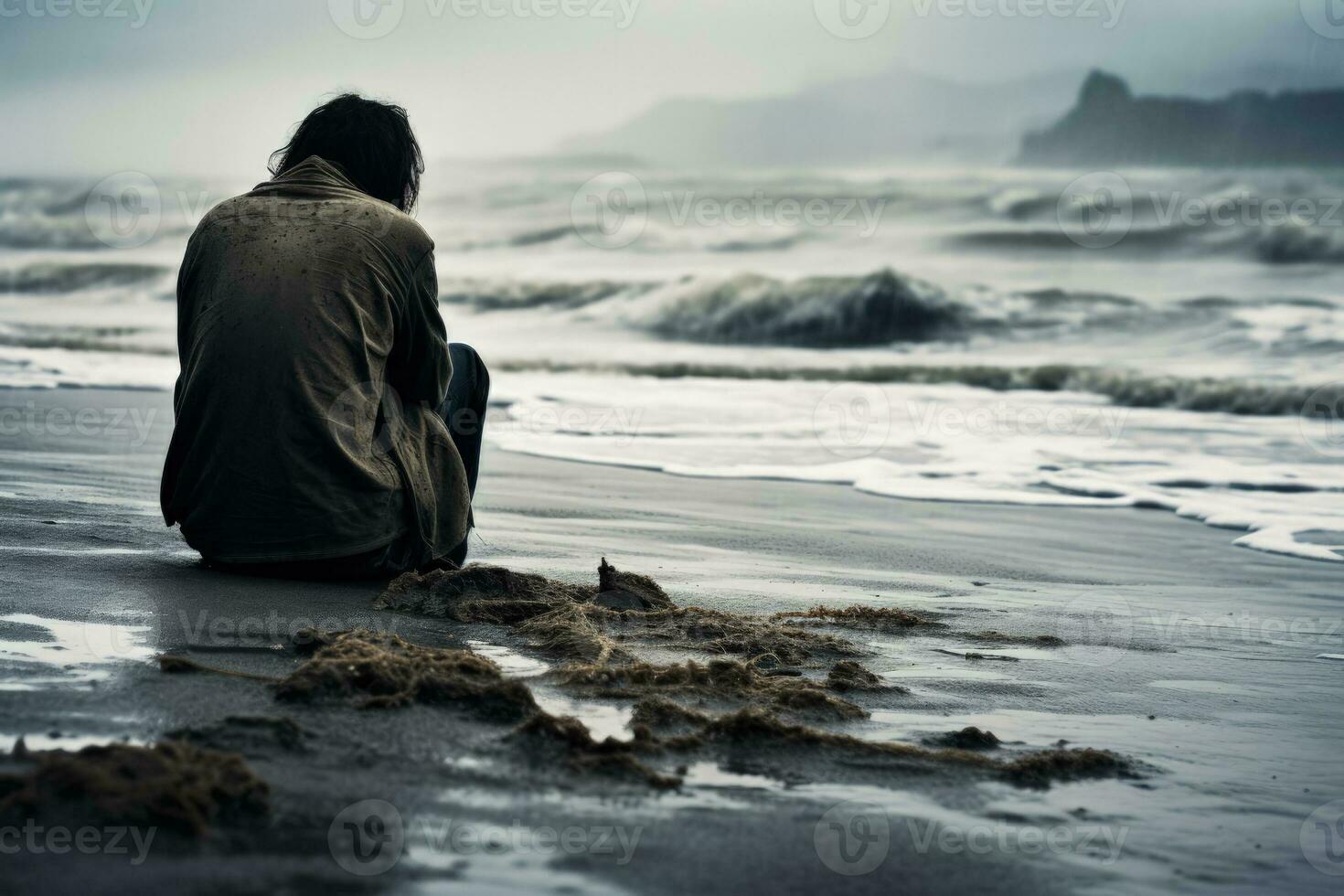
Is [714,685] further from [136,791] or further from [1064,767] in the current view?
[136,791]

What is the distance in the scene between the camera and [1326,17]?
30766 mm

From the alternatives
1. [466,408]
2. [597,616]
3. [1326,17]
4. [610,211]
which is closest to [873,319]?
[610,211]

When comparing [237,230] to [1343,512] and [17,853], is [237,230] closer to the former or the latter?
[17,853]

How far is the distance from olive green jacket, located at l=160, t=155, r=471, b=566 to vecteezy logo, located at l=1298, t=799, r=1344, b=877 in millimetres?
2275

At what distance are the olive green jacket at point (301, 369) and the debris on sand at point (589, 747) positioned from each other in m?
1.29

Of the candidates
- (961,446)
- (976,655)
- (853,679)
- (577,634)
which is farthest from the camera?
(961,446)

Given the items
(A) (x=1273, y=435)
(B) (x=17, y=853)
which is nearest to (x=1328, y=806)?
(B) (x=17, y=853)

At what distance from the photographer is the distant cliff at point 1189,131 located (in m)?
29.1

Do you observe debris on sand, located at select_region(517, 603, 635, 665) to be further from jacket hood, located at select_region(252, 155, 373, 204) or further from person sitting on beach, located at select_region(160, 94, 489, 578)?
jacket hood, located at select_region(252, 155, 373, 204)

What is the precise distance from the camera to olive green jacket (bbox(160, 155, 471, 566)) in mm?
3275

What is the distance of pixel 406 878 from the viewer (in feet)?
5.54

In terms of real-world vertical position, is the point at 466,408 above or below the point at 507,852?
above

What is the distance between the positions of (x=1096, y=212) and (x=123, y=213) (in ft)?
70.7

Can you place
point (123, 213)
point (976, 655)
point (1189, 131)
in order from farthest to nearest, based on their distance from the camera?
1. point (1189, 131)
2. point (123, 213)
3. point (976, 655)
